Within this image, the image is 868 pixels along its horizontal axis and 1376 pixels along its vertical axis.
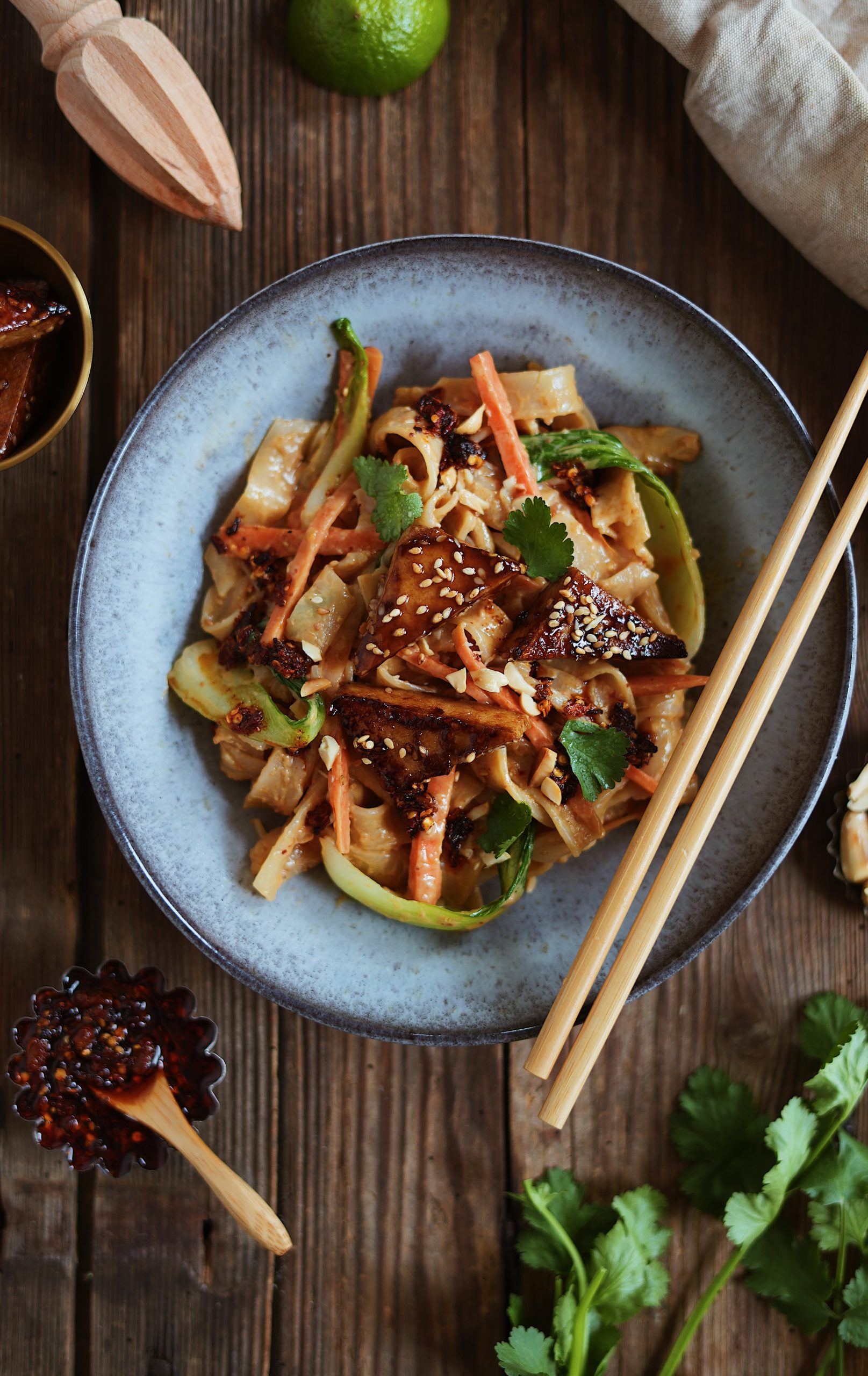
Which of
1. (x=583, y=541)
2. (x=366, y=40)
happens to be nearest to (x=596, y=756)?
(x=583, y=541)

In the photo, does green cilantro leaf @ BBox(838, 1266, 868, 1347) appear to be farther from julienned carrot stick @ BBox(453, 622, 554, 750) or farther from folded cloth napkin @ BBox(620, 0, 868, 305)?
folded cloth napkin @ BBox(620, 0, 868, 305)

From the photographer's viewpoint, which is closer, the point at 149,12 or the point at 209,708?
the point at 209,708

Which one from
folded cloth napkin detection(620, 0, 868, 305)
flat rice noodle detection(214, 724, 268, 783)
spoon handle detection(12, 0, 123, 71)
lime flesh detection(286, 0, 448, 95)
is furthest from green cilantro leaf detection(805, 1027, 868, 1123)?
spoon handle detection(12, 0, 123, 71)

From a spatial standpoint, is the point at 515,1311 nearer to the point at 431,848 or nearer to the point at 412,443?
the point at 431,848

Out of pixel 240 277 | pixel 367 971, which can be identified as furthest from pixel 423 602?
pixel 240 277

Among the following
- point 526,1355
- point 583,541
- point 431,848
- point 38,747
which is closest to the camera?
point 431,848

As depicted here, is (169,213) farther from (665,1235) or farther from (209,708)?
(665,1235)
